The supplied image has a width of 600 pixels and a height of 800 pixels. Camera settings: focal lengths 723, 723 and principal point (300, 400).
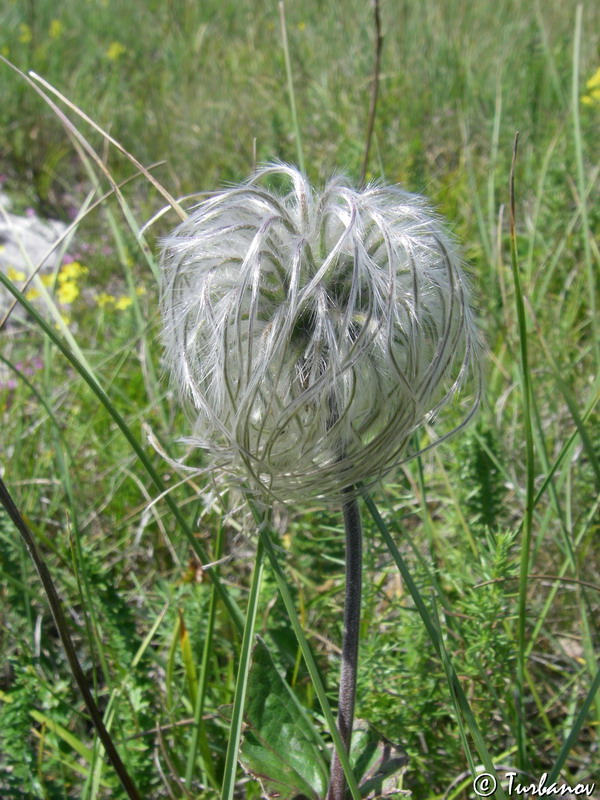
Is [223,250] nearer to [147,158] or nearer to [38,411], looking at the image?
[38,411]

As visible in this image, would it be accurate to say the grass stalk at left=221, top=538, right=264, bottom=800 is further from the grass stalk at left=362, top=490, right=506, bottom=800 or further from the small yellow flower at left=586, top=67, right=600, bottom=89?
the small yellow flower at left=586, top=67, right=600, bottom=89

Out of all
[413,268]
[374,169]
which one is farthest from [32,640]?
[374,169]

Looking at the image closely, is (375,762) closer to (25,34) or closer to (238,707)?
(238,707)

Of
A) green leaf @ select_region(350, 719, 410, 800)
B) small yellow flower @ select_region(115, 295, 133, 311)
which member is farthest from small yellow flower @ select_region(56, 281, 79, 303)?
green leaf @ select_region(350, 719, 410, 800)

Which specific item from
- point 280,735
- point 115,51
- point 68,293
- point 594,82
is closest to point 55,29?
point 115,51

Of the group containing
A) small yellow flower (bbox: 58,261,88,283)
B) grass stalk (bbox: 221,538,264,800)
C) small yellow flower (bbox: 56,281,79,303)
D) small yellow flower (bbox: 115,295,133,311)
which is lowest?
grass stalk (bbox: 221,538,264,800)

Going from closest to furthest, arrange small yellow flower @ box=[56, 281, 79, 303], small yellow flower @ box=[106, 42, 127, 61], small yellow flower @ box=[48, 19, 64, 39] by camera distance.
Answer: small yellow flower @ box=[56, 281, 79, 303] < small yellow flower @ box=[106, 42, 127, 61] < small yellow flower @ box=[48, 19, 64, 39]

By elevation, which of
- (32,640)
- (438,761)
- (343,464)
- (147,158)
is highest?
(147,158)
